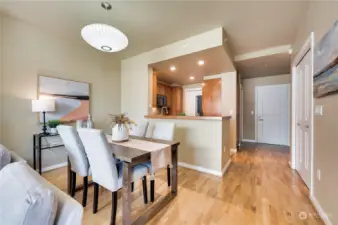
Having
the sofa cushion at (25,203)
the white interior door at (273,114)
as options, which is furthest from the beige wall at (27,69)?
the white interior door at (273,114)

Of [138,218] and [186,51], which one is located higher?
[186,51]

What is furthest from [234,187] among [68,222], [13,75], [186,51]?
[13,75]

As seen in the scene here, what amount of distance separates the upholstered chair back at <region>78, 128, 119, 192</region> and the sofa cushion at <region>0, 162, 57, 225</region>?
80cm

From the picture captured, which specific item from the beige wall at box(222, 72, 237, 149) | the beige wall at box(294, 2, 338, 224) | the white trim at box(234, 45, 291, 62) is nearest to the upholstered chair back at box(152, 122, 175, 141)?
the beige wall at box(294, 2, 338, 224)

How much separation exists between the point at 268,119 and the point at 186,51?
13.9 feet

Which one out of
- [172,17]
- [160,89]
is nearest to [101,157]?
[172,17]

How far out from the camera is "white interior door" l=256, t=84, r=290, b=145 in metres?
5.19

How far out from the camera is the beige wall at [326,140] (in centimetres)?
146

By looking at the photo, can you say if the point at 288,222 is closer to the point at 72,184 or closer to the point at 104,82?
the point at 72,184

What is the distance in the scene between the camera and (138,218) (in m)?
1.62

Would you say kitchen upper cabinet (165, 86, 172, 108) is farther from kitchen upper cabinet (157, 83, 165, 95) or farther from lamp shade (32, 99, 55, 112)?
lamp shade (32, 99, 55, 112)

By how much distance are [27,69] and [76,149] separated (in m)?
2.08

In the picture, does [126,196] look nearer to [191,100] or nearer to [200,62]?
[200,62]

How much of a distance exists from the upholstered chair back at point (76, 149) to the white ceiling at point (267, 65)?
4.00 m
